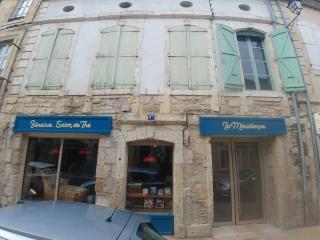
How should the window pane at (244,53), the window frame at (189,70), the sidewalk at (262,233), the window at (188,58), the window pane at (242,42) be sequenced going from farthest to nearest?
the window pane at (242,42) < the window pane at (244,53) < the window at (188,58) < the window frame at (189,70) < the sidewalk at (262,233)

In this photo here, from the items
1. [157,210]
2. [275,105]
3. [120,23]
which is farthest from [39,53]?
[275,105]

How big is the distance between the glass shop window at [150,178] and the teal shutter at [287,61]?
3.69 metres

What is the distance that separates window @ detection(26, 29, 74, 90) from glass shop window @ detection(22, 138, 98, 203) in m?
1.58

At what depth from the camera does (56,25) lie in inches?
303

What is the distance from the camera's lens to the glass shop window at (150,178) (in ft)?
20.5

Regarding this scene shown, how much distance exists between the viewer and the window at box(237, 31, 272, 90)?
6957mm

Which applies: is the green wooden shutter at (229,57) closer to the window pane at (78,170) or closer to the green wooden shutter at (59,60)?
the window pane at (78,170)

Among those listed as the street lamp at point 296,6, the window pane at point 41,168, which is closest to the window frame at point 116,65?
the window pane at point 41,168

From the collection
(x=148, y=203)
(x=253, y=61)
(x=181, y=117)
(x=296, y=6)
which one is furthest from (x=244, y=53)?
(x=148, y=203)

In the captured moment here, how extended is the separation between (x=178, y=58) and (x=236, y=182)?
12.2 ft

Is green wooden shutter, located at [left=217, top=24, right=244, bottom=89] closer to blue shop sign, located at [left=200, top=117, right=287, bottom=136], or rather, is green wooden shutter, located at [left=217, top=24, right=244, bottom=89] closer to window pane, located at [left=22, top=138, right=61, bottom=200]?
blue shop sign, located at [left=200, top=117, right=287, bottom=136]

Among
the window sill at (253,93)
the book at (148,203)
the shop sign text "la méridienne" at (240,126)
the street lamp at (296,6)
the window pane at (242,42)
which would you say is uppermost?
the street lamp at (296,6)

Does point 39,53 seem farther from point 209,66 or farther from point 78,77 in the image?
point 209,66

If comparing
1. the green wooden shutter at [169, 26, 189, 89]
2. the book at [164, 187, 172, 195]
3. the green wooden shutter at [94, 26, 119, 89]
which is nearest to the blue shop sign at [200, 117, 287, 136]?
the green wooden shutter at [169, 26, 189, 89]
